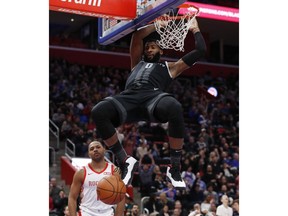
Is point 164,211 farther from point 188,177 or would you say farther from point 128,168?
point 128,168

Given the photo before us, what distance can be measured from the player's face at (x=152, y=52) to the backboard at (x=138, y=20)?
1.07ft

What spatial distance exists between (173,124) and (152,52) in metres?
0.98

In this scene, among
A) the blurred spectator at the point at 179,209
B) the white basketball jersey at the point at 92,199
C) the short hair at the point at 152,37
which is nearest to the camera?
the short hair at the point at 152,37

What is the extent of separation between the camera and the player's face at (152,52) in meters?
7.30

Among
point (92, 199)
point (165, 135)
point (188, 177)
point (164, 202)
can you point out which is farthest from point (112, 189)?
point (165, 135)

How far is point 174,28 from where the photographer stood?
7445mm

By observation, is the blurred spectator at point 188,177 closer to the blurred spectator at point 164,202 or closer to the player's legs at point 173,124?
the blurred spectator at point 164,202

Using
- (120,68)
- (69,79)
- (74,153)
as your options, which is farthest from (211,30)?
(74,153)

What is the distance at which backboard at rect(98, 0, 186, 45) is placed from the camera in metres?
7.16

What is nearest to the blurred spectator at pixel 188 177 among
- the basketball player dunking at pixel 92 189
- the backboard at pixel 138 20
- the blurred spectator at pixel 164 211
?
the blurred spectator at pixel 164 211

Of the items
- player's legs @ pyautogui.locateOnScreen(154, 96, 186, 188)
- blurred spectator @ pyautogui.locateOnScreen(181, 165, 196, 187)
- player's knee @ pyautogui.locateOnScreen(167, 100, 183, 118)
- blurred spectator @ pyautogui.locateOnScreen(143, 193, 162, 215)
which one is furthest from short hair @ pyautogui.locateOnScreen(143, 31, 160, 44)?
blurred spectator @ pyautogui.locateOnScreen(181, 165, 196, 187)

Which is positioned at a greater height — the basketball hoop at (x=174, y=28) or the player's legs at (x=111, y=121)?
the basketball hoop at (x=174, y=28)
